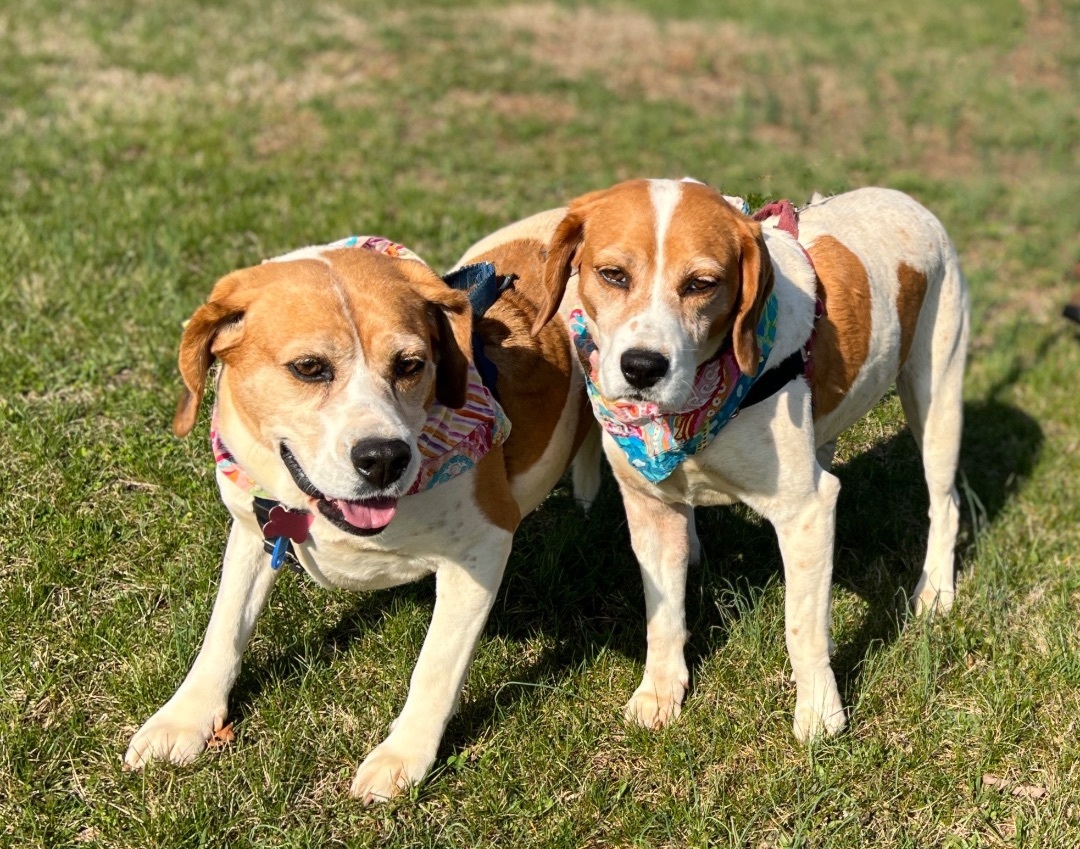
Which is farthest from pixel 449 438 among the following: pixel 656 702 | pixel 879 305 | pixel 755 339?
pixel 879 305

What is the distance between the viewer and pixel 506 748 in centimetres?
435

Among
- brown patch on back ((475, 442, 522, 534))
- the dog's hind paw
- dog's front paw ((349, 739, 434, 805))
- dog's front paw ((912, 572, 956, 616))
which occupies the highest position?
brown patch on back ((475, 442, 522, 534))

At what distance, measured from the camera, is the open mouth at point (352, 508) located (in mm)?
3721

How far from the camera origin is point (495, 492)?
424 cm

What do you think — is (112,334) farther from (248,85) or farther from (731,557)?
(248,85)

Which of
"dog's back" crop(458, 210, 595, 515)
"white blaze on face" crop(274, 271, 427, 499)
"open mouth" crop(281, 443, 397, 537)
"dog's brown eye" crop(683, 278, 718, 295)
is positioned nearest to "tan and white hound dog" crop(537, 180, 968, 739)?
"dog's brown eye" crop(683, 278, 718, 295)

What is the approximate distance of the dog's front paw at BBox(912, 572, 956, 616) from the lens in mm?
5289

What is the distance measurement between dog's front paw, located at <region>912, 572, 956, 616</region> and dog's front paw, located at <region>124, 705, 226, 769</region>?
2.98m

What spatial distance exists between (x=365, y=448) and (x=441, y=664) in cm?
101

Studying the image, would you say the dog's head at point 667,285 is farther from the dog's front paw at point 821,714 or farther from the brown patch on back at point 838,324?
the dog's front paw at point 821,714

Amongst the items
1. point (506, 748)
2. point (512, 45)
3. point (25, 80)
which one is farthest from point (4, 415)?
point (512, 45)

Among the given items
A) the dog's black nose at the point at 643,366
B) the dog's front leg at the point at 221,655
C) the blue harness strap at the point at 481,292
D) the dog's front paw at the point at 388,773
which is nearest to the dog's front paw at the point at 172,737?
the dog's front leg at the point at 221,655

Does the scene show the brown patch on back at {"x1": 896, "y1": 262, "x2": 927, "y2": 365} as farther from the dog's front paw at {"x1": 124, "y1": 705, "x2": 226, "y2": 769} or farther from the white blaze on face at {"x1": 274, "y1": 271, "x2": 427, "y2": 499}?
the dog's front paw at {"x1": 124, "y1": 705, "x2": 226, "y2": 769}

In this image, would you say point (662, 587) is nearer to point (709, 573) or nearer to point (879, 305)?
point (709, 573)
